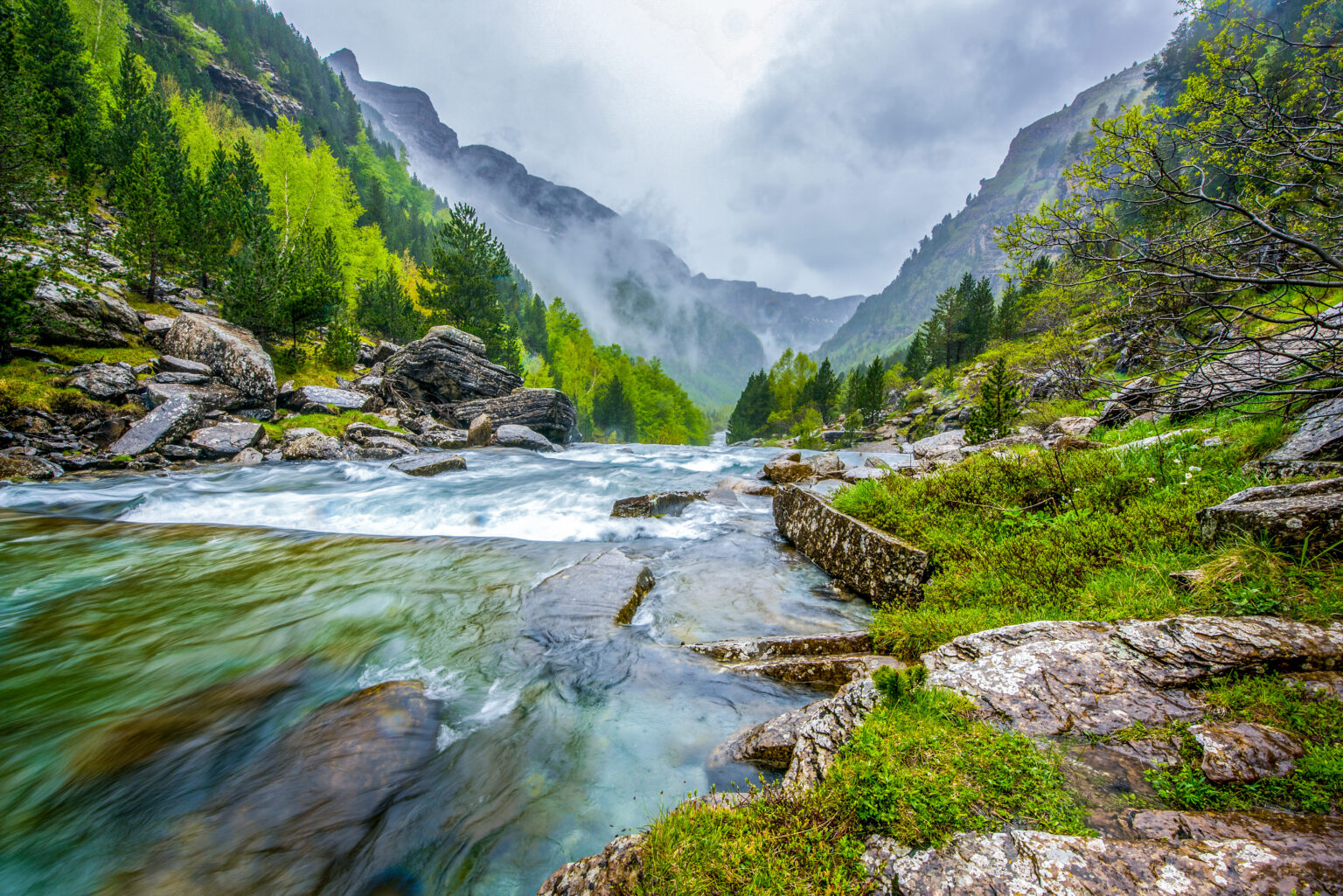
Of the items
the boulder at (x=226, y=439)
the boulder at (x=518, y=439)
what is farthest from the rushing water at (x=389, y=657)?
the boulder at (x=518, y=439)

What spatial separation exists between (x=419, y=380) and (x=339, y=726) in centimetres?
2590

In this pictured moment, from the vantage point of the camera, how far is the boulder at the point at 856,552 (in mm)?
5590

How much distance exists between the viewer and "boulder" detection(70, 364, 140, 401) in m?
12.9

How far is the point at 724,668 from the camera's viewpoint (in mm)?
4859

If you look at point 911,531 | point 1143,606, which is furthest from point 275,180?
point 1143,606

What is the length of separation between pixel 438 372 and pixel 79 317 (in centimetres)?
1287

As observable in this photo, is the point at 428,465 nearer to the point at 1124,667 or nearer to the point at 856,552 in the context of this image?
the point at 856,552

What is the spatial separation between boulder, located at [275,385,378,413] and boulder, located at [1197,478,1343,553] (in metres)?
25.1

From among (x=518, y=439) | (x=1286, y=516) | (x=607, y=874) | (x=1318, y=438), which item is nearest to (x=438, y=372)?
(x=518, y=439)

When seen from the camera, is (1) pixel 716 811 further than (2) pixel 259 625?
Result: No

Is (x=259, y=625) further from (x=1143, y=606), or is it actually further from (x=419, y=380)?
(x=419, y=380)

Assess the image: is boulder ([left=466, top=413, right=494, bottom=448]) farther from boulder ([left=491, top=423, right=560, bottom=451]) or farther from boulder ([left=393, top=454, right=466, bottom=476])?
boulder ([left=393, top=454, right=466, bottom=476])

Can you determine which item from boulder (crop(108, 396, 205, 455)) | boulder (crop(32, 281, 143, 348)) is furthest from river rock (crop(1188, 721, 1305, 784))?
boulder (crop(32, 281, 143, 348))

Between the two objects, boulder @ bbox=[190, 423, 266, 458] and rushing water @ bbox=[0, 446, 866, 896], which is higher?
boulder @ bbox=[190, 423, 266, 458]
